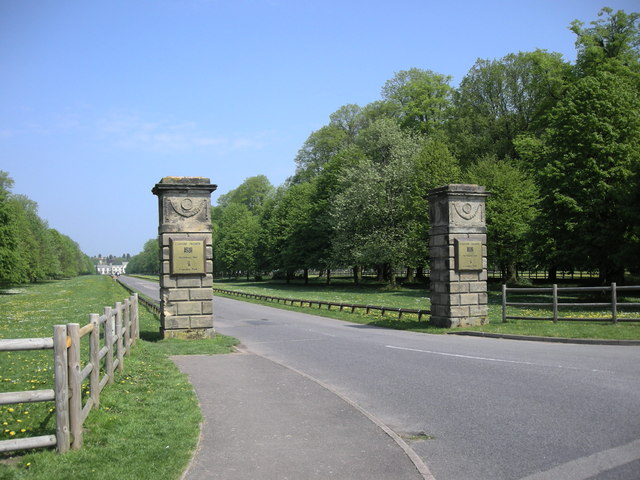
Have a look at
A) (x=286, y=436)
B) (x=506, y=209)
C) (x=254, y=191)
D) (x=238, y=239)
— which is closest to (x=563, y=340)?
(x=286, y=436)

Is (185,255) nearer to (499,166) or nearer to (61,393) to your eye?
(61,393)

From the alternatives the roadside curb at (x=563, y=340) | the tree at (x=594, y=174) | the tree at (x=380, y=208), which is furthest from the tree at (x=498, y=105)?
the roadside curb at (x=563, y=340)

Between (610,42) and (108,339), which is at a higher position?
(610,42)

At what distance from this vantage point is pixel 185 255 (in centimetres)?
1518

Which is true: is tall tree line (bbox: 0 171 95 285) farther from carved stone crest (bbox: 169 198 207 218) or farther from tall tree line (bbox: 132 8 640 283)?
carved stone crest (bbox: 169 198 207 218)

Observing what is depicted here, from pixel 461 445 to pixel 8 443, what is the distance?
4.39 meters

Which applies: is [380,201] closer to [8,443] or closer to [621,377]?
[621,377]

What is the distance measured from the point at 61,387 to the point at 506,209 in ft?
137

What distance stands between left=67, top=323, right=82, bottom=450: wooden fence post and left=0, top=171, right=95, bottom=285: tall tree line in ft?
168

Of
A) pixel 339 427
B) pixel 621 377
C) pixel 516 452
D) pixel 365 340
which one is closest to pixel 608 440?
pixel 516 452

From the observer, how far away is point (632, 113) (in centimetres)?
2891

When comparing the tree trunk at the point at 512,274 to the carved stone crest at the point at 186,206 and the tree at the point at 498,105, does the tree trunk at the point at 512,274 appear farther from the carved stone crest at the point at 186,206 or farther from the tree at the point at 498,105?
the carved stone crest at the point at 186,206

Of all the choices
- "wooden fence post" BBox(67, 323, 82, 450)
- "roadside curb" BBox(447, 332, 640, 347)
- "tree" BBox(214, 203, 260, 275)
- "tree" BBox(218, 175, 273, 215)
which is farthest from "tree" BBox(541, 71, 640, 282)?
"tree" BBox(218, 175, 273, 215)

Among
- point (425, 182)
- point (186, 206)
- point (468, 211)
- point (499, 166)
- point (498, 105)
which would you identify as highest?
point (498, 105)
